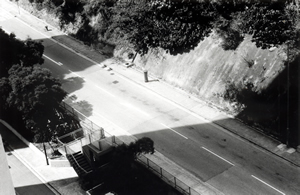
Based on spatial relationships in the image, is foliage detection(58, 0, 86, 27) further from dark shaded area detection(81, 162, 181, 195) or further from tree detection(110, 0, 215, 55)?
dark shaded area detection(81, 162, 181, 195)

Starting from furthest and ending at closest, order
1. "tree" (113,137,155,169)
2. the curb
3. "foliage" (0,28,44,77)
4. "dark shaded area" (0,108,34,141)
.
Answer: "foliage" (0,28,44,77), "dark shaded area" (0,108,34,141), the curb, "tree" (113,137,155,169)

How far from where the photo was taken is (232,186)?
28.9m

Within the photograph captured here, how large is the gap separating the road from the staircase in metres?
5.08

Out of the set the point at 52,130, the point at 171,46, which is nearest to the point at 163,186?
the point at 52,130

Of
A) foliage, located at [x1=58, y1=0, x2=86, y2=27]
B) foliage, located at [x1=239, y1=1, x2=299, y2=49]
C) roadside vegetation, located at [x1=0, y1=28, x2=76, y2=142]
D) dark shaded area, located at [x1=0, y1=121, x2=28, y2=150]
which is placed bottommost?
dark shaded area, located at [x1=0, y1=121, x2=28, y2=150]

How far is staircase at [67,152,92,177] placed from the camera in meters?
30.9

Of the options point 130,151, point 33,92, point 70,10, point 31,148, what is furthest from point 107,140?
point 70,10

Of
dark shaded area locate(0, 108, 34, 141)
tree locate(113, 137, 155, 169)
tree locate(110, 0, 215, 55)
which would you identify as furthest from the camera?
tree locate(110, 0, 215, 55)

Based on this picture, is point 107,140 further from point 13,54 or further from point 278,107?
point 278,107

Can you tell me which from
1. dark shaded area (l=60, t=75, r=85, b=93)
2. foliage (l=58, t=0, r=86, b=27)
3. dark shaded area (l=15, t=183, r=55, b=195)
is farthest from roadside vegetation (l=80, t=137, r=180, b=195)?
foliage (l=58, t=0, r=86, b=27)

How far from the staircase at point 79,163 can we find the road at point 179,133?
508 cm

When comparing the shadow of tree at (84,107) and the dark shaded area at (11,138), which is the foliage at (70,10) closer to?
the shadow of tree at (84,107)

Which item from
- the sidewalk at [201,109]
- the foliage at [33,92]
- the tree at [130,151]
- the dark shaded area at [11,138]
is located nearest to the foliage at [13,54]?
the foliage at [33,92]

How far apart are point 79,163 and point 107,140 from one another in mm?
2610
